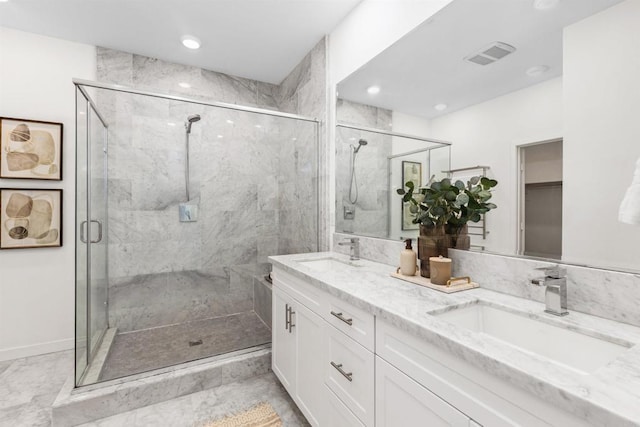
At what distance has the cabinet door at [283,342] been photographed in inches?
67.7

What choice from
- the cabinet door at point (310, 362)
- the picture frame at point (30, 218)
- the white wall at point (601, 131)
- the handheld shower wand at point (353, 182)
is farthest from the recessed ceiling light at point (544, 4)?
the picture frame at point (30, 218)

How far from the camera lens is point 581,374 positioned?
597 mm

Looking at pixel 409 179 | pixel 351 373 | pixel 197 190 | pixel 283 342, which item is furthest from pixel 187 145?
pixel 351 373

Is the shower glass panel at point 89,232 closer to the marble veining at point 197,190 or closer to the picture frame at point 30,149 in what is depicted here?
the marble veining at point 197,190

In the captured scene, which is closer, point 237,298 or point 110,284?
point 110,284

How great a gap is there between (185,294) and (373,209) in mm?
1839

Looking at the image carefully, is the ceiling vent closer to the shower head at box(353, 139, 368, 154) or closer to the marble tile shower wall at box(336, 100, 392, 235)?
the marble tile shower wall at box(336, 100, 392, 235)

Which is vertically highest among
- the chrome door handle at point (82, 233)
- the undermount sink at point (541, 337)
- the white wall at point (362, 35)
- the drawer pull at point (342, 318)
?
the white wall at point (362, 35)

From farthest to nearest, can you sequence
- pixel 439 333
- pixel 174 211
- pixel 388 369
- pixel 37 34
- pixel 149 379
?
pixel 174 211, pixel 37 34, pixel 149 379, pixel 388 369, pixel 439 333

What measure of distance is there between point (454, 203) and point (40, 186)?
3094 mm

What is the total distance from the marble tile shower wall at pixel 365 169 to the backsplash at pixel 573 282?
65 centimetres

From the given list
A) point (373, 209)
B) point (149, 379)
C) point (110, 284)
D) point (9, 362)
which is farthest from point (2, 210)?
point (373, 209)

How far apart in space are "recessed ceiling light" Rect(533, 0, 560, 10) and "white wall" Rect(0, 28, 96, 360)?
10.5 ft

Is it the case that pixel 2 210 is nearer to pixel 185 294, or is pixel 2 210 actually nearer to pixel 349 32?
pixel 185 294
